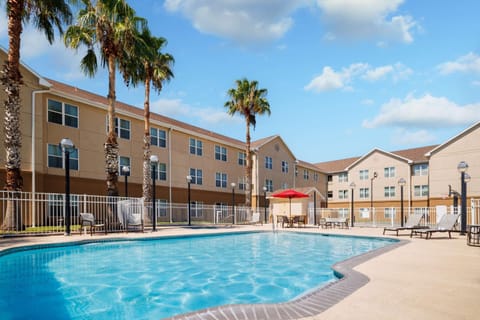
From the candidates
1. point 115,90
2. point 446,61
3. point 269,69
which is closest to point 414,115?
point 446,61

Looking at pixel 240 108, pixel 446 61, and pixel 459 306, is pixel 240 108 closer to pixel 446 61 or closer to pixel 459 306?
pixel 446 61

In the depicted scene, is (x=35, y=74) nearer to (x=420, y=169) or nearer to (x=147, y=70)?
(x=147, y=70)

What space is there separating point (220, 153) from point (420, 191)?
24.7 m

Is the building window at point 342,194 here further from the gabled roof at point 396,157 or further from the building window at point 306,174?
the building window at point 306,174

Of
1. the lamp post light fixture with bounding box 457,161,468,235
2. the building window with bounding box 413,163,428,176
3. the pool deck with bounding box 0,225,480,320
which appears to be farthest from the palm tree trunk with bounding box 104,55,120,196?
the building window with bounding box 413,163,428,176

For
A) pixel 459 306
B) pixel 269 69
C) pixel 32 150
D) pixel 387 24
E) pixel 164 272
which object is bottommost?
pixel 164 272

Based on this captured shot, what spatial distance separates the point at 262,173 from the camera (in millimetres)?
35750

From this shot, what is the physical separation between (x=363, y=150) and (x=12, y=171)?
40.4m

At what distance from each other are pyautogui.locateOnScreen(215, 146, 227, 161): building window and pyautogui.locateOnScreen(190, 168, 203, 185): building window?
2962 mm

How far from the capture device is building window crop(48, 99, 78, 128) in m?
19.4

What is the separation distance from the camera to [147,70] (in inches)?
840

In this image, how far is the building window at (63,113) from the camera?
63.6ft

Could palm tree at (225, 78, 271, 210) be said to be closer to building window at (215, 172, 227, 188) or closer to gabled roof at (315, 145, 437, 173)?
building window at (215, 172, 227, 188)

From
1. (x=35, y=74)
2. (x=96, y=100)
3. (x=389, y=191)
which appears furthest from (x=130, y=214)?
(x=389, y=191)
